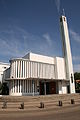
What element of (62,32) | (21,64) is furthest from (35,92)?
(62,32)

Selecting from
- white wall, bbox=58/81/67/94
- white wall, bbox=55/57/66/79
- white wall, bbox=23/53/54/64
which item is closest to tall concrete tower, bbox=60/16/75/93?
white wall, bbox=55/57/66/79

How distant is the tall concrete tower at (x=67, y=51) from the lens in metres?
38.8

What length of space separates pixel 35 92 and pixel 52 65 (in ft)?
25.7

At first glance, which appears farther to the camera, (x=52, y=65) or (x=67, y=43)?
(x=67, y=43)

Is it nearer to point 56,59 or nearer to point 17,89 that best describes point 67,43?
point 56,59

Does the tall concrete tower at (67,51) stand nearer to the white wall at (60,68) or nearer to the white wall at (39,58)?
the white wall at (60,68)

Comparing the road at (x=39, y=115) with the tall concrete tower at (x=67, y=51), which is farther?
the tall concrete tower at (x=67, y=51)

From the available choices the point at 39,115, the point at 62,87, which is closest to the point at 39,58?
the point at 62,87

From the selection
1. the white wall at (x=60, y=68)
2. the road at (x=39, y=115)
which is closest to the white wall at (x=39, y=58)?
the white wall at (x=60, y=68)

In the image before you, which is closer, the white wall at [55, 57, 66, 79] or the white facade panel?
the white facade panel

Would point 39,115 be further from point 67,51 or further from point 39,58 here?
point 67,51

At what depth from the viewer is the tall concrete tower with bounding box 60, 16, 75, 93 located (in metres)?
38.8

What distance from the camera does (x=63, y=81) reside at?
38.1 meters

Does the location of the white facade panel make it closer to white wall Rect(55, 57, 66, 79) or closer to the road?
white wall Rect(55, 57, 66, 79)
